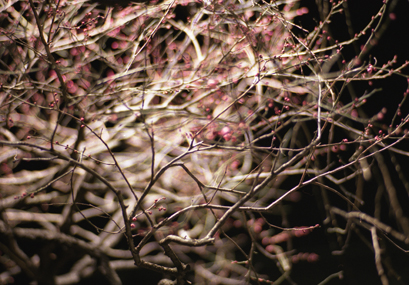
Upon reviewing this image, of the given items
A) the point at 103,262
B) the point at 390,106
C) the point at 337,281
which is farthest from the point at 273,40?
the point at 337,281

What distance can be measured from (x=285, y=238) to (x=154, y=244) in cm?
147

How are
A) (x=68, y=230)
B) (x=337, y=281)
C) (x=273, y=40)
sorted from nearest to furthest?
(x=68, y=230)
(x=273, y=40)
(x=337, y=281)

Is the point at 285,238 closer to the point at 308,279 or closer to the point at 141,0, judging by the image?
the point at 308,279

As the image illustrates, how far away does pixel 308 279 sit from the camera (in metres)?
3.58

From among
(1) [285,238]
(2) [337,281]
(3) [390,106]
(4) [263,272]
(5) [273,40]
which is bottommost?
(2) [337,281]

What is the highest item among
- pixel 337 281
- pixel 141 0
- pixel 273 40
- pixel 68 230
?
pixel 141 0

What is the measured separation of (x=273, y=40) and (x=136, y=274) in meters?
3.21

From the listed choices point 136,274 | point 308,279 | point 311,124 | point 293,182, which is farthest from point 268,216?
point 136,274

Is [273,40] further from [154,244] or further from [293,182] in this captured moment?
[154,244]

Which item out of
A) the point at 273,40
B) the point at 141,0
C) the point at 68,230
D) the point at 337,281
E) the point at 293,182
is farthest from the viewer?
the point at 293,182

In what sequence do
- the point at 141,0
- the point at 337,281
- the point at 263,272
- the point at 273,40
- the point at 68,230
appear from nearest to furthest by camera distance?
the point at 141,0, the point at 68,230, the point at 273,40, the point at 337,281, the point at 263,272

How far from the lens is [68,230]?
257cm

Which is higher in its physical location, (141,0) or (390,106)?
(141,0)

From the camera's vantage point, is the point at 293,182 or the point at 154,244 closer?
the point at 154,244
